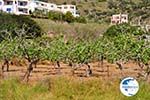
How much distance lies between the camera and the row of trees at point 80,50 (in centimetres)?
2319

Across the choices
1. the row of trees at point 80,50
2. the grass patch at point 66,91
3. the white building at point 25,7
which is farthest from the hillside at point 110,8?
the grass patch at point 66,91

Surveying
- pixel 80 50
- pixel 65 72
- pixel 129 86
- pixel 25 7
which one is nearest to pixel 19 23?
pixel 65 72

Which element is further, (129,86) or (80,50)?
(80,50)

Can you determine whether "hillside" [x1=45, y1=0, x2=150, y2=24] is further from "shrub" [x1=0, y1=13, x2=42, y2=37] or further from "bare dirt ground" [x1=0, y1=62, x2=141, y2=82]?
"bare dirt ground" [x1=0, y1=62, x2=141, y2=82]

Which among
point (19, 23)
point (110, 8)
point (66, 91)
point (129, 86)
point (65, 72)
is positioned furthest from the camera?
point (110, 8)

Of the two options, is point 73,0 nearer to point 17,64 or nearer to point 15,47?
point 17,64

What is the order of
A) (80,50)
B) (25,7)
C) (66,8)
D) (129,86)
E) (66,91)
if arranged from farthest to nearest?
(66,8) → (25,7) → (80,50) → (66,91) → (129,86)

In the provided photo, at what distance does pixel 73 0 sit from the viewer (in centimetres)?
10781

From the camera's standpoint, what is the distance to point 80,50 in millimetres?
24484

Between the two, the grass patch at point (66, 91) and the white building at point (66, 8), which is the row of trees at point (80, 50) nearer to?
the grass patch at point (66, 91)

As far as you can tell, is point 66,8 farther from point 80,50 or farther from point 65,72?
point 80,50

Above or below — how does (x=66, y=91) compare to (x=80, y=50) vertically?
above

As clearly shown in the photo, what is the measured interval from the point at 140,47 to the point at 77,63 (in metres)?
3.83

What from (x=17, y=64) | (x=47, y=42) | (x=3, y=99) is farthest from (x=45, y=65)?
(x=3, y=99)
